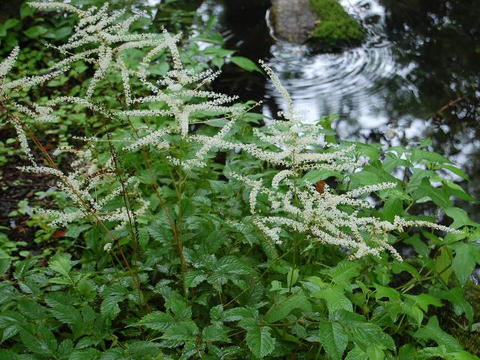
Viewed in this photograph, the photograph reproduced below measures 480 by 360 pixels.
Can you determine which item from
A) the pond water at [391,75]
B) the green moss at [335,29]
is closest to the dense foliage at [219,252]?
the pond water at [391,75]

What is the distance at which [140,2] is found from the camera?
7.91 m

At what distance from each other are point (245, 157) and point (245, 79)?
344 cm

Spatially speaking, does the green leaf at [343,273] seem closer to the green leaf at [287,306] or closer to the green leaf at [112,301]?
the green leaf at [287,306]

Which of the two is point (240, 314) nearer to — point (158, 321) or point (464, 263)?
point (158, 321)

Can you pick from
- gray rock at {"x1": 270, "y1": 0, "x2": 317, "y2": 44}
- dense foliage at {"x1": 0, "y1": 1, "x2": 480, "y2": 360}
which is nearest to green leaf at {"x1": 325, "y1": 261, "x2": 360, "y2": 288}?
dense foliage at {"x1": 0, "y1": 1, "x2": 480, "y2": 360}

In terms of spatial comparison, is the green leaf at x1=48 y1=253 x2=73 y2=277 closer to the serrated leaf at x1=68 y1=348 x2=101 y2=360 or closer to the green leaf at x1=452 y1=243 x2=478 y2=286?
the serrated leaf at x1=68 y1=348 x2=101 y2=360

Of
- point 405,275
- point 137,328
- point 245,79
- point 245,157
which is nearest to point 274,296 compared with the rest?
point 137,328

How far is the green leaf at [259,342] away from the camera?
182cm

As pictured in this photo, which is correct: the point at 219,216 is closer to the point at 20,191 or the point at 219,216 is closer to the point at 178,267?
the point at 178,267

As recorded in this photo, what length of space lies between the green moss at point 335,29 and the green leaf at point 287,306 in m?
6.40

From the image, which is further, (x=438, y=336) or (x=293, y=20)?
(x=293, y=20)

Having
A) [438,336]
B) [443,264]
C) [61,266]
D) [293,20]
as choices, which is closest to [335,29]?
[293,20]

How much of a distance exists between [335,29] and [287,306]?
680cm

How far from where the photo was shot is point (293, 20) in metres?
8.34
